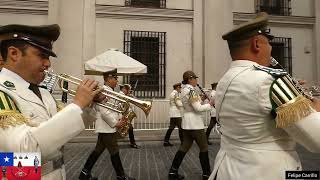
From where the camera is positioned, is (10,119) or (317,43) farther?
(317,43)

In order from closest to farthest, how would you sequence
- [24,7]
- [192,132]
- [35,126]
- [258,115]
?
[35,126] → [258,115] → [192,132] → [24,7]

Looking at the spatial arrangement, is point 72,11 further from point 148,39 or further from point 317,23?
point 317,23

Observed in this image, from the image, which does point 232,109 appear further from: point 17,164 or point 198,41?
point 198,41

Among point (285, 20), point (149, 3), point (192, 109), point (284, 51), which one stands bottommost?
point (192, 109)

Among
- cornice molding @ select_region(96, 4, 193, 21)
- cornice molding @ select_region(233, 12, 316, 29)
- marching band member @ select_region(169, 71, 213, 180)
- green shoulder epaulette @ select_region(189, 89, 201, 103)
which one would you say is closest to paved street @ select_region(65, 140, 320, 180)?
marching band member @ select_region(169, 71, 213, 180)

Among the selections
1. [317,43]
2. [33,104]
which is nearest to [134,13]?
[317,43]

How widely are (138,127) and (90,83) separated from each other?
39.9 ft

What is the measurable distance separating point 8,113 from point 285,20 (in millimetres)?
17020

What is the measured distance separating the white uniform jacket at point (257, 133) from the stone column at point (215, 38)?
13.2 m

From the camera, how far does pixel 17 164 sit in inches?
87.3

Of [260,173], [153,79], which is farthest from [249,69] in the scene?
[153,79]

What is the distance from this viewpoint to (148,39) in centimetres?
1625

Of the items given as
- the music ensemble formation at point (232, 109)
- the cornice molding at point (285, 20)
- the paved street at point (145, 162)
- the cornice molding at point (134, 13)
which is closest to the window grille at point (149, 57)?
the cornice molding at point (134, 13)

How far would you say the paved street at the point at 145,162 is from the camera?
7875mm
